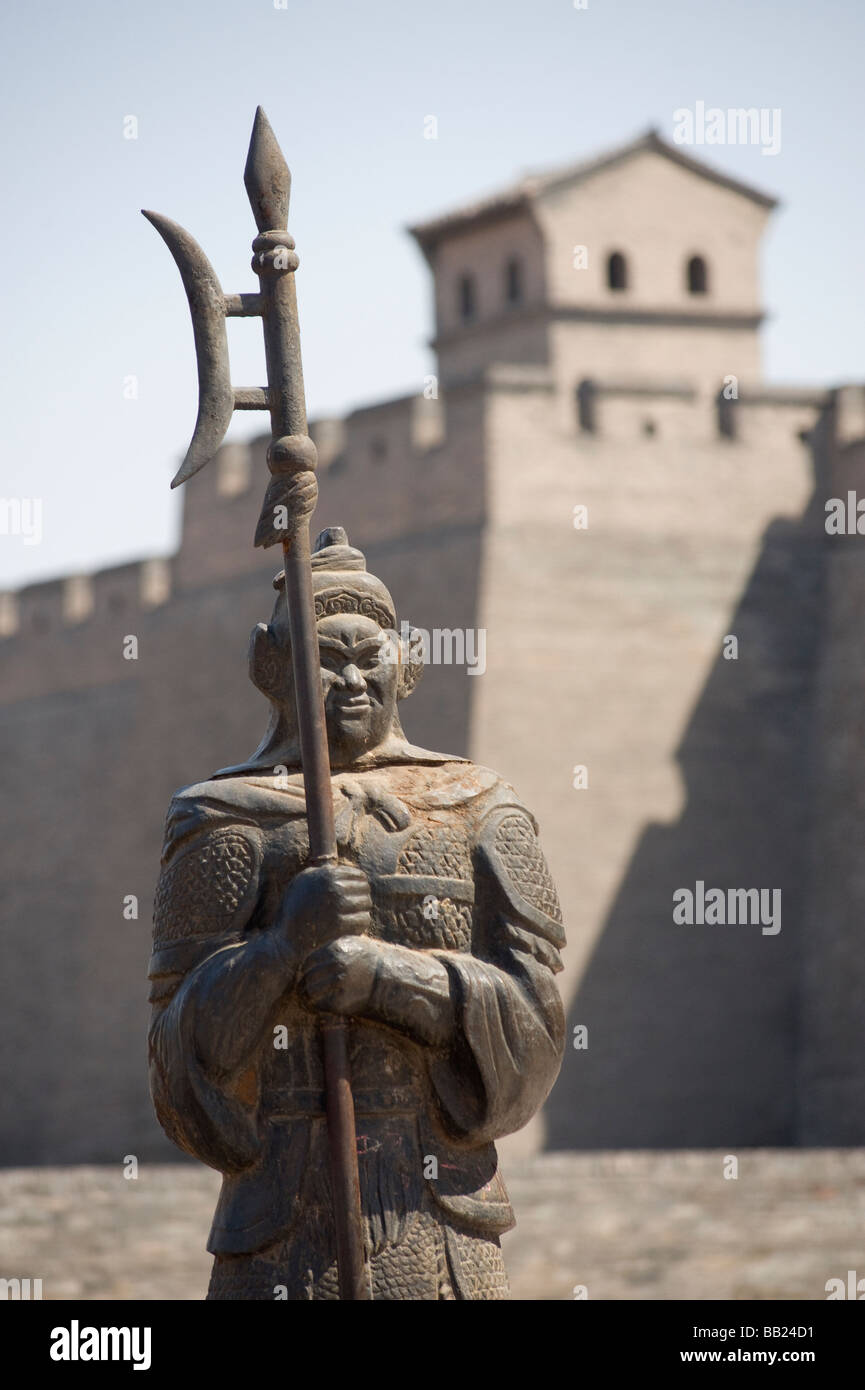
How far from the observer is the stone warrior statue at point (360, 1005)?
411 centimetres

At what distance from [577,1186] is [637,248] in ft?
40.0

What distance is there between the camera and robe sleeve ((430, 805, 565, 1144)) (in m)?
4.20

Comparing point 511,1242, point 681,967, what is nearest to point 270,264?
point 511,1242

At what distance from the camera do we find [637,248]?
886 inches

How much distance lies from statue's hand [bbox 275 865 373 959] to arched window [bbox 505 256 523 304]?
1908 cm

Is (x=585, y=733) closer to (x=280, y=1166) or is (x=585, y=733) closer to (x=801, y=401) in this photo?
(x=801, y=401)

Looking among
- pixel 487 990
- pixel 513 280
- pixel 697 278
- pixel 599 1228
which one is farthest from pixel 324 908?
pixel 697 278

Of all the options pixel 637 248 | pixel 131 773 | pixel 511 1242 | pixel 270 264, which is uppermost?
pixel 637 248

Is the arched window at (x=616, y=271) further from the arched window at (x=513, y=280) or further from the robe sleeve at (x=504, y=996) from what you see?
the robe sleeve at (x=504, y=996)

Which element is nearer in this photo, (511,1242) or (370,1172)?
(370,1172)

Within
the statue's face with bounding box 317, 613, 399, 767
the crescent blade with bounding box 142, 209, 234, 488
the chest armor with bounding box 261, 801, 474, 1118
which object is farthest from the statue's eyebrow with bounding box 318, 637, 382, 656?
Result: the crescent blade with bounding box 142, 209, 234, 488
